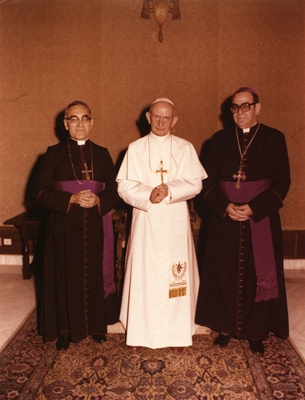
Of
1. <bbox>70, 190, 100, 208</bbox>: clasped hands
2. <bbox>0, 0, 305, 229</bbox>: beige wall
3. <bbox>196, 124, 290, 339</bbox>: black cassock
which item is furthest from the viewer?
<bbox>0, 0, 305, 229</bbox>: beige wall

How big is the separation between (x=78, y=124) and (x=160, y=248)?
1198mm

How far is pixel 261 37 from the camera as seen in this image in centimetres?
535

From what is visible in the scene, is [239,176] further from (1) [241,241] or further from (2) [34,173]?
(2) [34,173]

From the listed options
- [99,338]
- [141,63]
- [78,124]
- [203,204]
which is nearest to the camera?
[78,124]

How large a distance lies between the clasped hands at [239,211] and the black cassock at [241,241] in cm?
5

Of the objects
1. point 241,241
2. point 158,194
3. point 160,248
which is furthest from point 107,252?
point 241,241

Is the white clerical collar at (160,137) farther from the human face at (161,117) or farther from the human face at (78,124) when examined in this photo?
the human face at (78,124)

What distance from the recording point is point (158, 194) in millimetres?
3064

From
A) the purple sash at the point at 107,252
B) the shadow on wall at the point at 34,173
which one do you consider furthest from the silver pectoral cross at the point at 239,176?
the shadow on wall at the point at 34,173

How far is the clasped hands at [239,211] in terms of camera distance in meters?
3.21

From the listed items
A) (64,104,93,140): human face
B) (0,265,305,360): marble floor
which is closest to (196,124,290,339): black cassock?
(0,265,305,360): marble floor

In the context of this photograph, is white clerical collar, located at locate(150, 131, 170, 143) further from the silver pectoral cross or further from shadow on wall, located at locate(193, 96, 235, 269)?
shadow on wall, located at locate(193, 96, 235, 269)

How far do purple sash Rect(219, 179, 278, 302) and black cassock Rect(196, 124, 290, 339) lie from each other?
48mm

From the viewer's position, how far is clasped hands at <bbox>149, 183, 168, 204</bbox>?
3.07m
